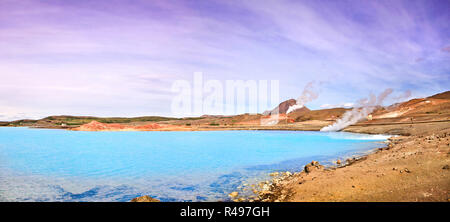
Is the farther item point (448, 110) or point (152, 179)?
point (448, 110)

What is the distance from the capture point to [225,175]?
56.5 feet

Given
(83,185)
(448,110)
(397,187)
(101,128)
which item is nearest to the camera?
(397,187)

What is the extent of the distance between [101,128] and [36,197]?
312 feet

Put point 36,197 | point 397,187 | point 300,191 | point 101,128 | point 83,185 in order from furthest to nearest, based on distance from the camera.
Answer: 1. point 101,128
2. point 83,185
3. point 36,197
4. point 300,191
5. point 397,187

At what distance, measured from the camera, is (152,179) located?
1655 cm
